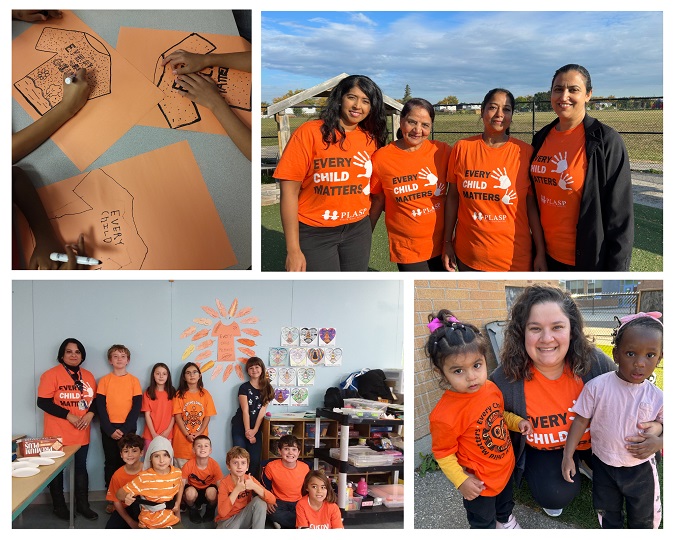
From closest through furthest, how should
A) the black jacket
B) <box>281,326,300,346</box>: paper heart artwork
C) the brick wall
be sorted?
1. the black jacket
2. the brick wall
3. <box>281,326,300,346</box>: paper heart artwork

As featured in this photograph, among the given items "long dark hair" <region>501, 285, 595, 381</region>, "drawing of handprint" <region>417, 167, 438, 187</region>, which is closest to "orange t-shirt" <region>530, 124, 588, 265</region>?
"long dark hair" <region>501, 285, 595, 381</region>

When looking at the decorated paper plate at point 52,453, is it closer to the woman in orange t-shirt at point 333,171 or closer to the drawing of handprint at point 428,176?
the woman in orange t-shirt at point 333,171

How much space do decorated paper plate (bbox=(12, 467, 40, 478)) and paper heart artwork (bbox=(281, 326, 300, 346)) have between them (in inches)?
47.0

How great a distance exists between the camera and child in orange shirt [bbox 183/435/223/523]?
310 centimetres

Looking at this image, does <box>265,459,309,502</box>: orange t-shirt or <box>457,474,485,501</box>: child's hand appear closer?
<box>457,474,485,501</box>: child's hand

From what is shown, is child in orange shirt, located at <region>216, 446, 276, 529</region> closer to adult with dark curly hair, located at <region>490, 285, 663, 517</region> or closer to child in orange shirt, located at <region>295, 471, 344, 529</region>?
child in orange shirt, located at <region>295, 471, 344, 529</region>

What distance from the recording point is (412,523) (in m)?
2.91

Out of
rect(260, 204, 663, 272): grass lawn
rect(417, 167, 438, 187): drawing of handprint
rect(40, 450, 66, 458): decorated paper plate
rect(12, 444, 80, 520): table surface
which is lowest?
rect(12, 444, 80, 520): table surface

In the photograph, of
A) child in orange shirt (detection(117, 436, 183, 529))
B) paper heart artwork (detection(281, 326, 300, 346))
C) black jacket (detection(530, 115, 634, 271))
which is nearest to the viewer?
black jacket (detection(530, 115, 634, 271))

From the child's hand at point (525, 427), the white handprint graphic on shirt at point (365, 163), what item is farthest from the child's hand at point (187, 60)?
the child's hand at point (525, 427)

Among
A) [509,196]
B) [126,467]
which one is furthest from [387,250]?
[126,467]

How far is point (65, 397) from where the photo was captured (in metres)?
3.19

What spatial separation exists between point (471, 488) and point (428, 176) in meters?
1.23

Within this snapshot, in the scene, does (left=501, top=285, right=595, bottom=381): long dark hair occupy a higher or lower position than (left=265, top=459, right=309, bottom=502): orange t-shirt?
higher
